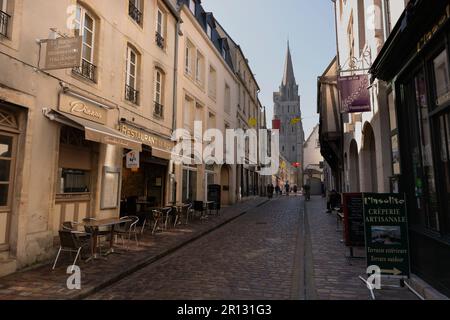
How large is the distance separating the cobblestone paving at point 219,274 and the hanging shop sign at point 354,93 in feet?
11.9

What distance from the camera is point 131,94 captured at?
999 centimetres

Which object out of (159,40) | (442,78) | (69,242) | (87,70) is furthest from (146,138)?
(442,78)

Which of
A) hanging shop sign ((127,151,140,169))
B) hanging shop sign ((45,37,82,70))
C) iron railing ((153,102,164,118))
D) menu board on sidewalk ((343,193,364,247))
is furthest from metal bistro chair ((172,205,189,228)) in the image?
hanging shop sign ((45,37,82,70))

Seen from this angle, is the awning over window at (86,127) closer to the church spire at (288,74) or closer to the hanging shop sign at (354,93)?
the hanging shop sign at (354,93)

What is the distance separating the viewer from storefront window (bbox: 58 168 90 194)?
23.9 feet

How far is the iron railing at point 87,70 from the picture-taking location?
761 centimetres

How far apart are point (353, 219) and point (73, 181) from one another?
261 inches

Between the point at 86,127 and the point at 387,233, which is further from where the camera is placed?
the point at 86,127

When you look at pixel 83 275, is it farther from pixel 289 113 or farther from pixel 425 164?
pixel 289 113

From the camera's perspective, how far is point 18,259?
18.2 ft

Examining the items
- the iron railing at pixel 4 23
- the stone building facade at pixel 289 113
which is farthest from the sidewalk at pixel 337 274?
the stone building facade at pixel 289 113

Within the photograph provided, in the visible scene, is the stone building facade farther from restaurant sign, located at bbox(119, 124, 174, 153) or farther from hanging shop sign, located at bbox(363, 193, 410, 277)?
hanging shop sign, located at bbox(363, 193, 410, 277)
